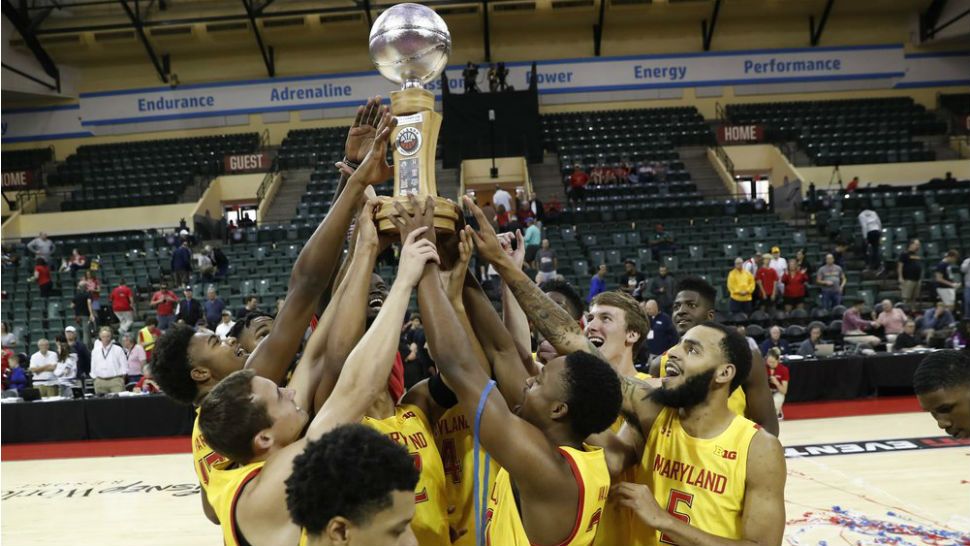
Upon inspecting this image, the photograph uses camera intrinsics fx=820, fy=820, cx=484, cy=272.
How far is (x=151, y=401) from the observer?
10672 millimetres

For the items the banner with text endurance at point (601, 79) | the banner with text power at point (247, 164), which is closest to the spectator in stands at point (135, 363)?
the banner with text power at point (247, 164)

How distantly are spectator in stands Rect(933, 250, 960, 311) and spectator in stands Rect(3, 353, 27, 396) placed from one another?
47.3 ft

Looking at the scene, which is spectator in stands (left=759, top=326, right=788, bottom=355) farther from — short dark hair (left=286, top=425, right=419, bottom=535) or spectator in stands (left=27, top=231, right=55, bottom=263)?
spectator in stands (left=27, top=231, right=55, bottom=263)

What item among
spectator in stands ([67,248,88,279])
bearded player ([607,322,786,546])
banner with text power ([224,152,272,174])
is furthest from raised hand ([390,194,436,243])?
banner with text power ([224,152,272,174])

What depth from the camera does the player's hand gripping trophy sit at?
2.84 meters

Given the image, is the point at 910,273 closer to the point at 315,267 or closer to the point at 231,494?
the point at 315,267

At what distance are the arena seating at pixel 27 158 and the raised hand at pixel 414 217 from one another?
2619cm

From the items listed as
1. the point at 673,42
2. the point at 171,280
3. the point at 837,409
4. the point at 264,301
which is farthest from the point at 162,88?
the point at 837,409

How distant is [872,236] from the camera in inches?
640

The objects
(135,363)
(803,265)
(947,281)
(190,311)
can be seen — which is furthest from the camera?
(803,265)

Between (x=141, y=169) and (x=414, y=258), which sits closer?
(x=414, y=258)

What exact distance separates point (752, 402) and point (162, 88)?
25633mm

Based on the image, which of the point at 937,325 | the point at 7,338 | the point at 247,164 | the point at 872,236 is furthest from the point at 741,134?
the point at 7,338

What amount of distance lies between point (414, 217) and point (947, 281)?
13.9 m
